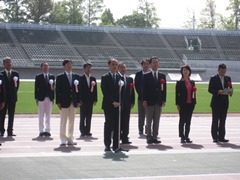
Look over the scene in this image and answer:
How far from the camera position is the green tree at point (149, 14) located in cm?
11531

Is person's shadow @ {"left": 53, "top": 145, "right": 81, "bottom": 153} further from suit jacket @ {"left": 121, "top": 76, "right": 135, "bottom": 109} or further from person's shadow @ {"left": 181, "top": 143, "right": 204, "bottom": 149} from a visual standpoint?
person's shadow @ {"left": 181, "top": 143, "right": 204, "bottom": 149}

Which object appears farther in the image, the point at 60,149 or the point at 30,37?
the point at 30,37

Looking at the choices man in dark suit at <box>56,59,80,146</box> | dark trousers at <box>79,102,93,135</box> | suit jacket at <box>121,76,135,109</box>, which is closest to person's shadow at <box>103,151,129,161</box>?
suit jacket at <box>121,76,135,109</box>

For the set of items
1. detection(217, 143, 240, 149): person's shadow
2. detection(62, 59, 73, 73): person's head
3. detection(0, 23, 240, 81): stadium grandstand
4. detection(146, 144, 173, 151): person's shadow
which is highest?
detection(0, 23, 240, 81): stadium grandstand

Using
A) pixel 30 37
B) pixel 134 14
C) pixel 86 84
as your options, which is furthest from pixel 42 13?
pixel 86 84

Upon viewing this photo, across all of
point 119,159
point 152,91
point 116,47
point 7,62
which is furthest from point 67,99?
point 116,47

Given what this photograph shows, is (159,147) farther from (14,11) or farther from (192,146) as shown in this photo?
(14,11)

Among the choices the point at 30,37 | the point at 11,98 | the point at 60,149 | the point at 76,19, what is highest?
the point at 76,19

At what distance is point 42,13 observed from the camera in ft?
346

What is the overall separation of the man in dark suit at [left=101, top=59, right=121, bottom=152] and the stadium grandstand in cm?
5135

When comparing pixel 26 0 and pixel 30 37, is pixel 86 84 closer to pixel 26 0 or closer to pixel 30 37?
pixel 30 37

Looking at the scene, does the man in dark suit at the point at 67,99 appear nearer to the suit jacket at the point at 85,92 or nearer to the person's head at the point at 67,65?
the person's head at the point at 67,65

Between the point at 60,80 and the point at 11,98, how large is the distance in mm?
2329

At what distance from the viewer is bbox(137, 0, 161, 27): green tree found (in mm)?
115312
